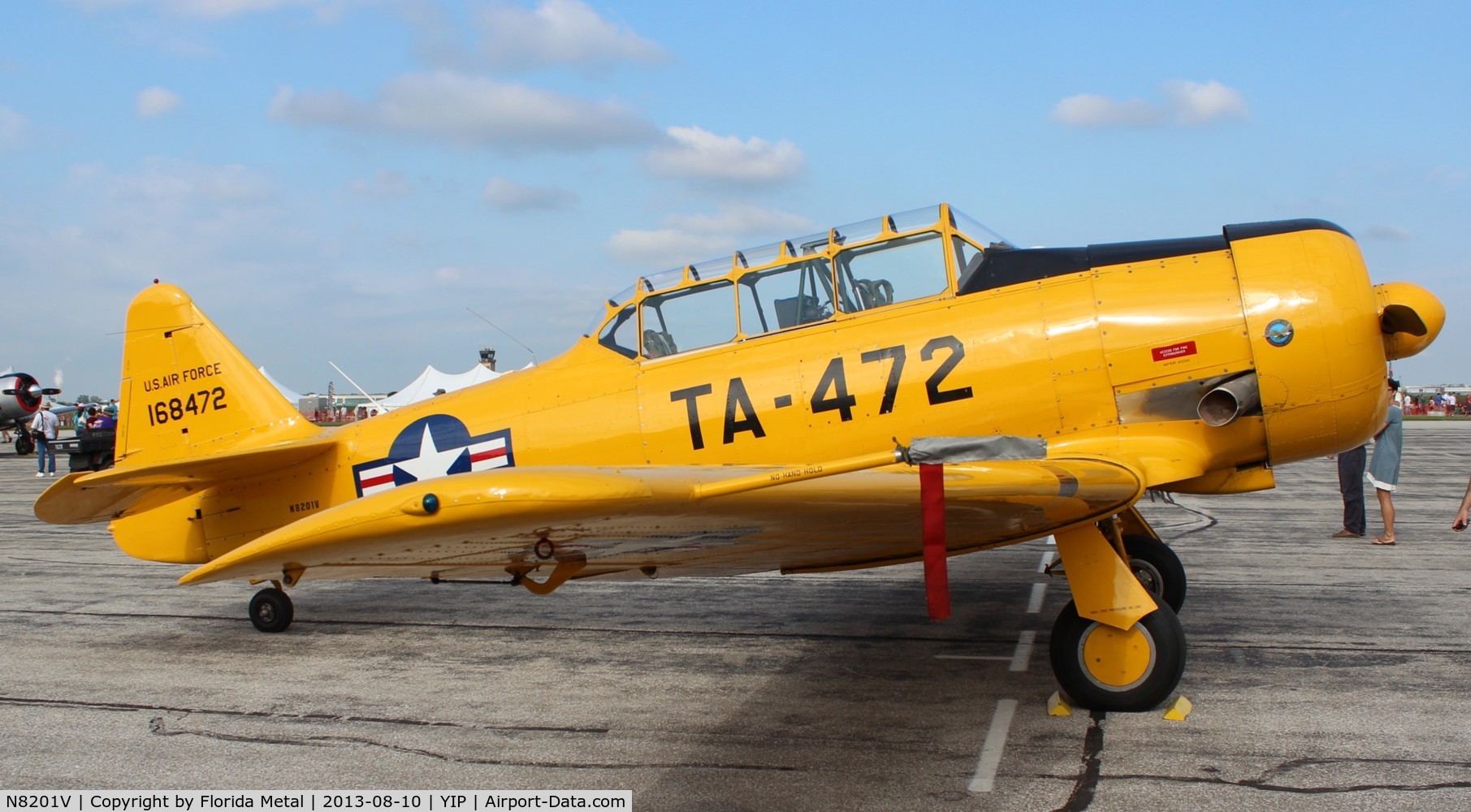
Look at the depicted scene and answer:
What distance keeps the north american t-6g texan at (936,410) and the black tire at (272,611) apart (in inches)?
33.9

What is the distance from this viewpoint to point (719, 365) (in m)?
5.78

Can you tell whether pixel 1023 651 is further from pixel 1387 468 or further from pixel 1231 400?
pixel 1387 468

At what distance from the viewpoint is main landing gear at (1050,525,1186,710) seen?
15.6ft

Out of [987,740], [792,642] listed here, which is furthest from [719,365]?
[987,740]

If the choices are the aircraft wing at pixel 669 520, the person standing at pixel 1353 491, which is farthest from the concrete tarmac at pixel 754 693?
the person standing at pixel 1353 491

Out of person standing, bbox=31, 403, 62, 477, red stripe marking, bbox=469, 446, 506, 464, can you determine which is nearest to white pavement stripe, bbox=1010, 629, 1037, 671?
red stripe marking, bbox=469, 446, 506, 464

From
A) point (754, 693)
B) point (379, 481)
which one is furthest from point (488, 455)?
point (754, 693)

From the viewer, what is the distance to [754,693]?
534 centimetres

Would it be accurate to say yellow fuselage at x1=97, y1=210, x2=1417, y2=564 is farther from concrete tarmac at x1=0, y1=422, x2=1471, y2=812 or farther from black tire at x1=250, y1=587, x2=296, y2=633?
black tire at x1=250, y1=587, x2=296, y2=633

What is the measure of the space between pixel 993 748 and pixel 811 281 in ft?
9.14

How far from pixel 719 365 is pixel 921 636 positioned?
225 cm

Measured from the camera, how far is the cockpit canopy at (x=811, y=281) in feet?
18.8

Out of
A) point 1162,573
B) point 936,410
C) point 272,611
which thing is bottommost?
point 1162,573

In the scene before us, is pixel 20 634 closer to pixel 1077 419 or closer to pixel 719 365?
pixel 719 365
